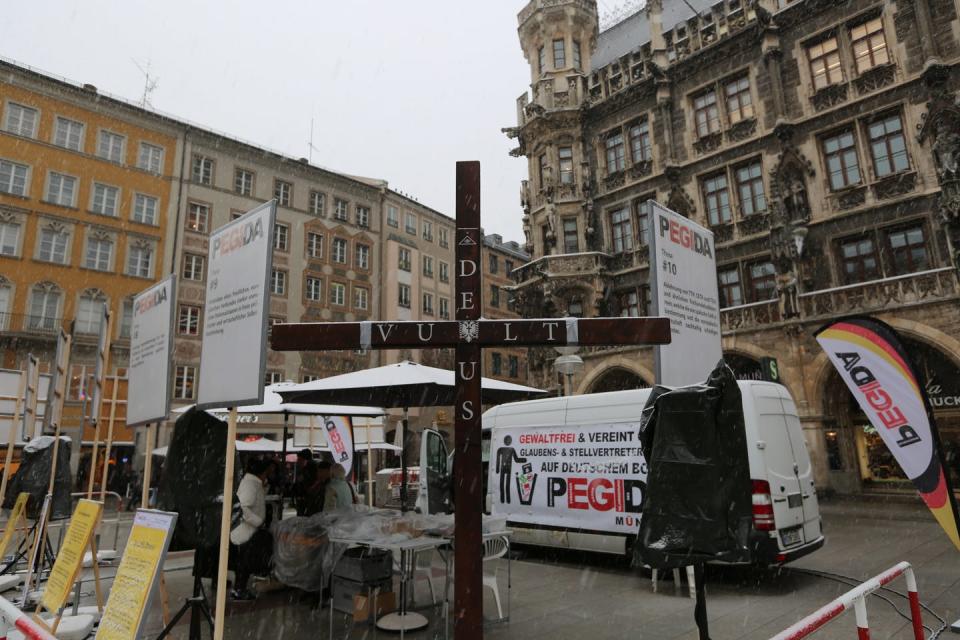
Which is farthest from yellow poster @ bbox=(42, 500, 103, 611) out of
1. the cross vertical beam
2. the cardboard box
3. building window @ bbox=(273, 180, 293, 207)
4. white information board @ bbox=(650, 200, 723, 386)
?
building window @ bbox=(273, 180, 293, 207)

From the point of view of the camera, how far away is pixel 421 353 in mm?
41688

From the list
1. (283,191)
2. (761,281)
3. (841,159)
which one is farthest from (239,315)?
(283,191)

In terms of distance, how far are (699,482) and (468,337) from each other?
1.95 m

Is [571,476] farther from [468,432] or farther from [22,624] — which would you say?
[22,624]

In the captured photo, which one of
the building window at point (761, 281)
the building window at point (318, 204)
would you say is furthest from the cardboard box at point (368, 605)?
the building window at point (318, 204)

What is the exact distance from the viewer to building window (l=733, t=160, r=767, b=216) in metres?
22.2

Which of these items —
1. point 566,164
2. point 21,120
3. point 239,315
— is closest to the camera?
point 239,315

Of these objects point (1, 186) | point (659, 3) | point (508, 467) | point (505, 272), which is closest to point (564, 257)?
point (659, 3)

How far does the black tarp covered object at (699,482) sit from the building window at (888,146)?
65.6 feet

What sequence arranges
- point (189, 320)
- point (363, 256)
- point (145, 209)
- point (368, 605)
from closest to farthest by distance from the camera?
point (368, 605) < point (189, 320) < point (145, 209) < point (363, 256)

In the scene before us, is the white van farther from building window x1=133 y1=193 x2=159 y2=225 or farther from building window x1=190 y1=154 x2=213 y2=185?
building window x1=190 y1=154 x2=213 y2=185

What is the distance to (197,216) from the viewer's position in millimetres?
35094

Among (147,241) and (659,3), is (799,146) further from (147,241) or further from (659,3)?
(147,241)

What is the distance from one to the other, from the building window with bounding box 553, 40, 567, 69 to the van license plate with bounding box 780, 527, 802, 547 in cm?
2569
